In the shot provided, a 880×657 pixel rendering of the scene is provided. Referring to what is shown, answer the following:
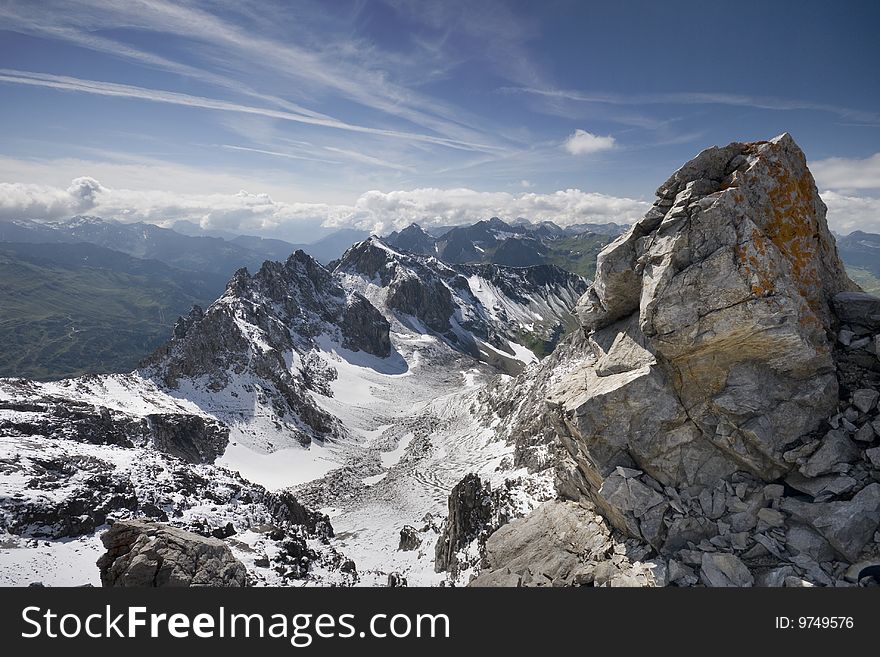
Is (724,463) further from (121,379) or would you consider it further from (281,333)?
(281,333)

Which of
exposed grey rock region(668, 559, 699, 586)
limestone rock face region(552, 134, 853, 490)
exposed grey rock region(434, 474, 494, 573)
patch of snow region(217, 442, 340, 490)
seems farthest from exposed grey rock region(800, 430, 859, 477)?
patch of snow region(217, 442, 340, 490)

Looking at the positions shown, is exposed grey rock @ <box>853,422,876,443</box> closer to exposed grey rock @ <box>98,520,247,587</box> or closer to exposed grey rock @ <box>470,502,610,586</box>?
exposed grey rock @ <box>470,502,610,586</box>

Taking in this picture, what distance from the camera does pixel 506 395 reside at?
84562 mm

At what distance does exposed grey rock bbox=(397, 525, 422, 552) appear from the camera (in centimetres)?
4778

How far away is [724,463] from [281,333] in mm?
135346

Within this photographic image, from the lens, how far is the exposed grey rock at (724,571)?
14782mm

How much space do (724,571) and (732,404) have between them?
6.45 meters

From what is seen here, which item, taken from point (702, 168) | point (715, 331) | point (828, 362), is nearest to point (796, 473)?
point (828, 362)

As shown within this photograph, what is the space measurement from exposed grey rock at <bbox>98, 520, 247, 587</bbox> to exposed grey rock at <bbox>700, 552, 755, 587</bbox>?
2241 centimetres

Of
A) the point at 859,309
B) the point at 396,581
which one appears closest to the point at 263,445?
the point at 396,581

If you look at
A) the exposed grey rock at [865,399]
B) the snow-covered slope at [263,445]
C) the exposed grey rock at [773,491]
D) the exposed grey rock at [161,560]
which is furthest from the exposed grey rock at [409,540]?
the exposed grey rock at [865,399]

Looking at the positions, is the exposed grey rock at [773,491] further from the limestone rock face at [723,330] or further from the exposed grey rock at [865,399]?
the exposed grey rock at [865,399]

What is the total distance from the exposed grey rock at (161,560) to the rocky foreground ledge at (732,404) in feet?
48.9

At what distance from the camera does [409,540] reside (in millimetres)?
48938
